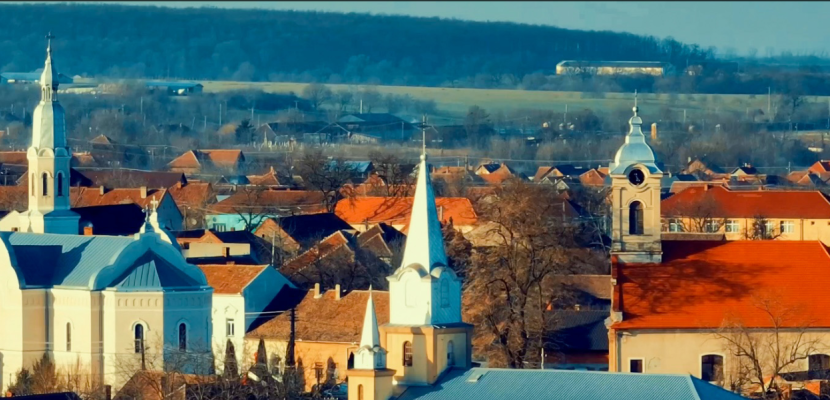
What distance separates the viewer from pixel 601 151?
18825cm

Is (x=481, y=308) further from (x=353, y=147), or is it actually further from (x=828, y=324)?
(x=353, y=147)

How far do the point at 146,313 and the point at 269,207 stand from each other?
152ft

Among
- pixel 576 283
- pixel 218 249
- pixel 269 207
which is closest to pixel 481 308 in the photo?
pixel 576 283

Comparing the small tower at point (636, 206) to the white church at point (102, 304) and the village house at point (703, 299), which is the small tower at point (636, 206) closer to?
the village house at point (703, 299)

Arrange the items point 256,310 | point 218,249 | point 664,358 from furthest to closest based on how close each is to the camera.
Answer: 1. point 218,249
2. point 256,310
3. point 664,358

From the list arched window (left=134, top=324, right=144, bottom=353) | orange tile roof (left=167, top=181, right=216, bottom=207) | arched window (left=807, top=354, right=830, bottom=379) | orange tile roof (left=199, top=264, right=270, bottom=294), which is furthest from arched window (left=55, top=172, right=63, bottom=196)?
orange tile roof (left=167, top=181, right=216, bottom=207)

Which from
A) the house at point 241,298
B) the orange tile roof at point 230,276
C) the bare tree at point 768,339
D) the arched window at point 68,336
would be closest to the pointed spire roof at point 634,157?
the bare tree at point 768,339

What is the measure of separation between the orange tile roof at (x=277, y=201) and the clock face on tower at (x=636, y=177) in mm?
49726

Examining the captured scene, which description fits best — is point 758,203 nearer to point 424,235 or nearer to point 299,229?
point 299,229

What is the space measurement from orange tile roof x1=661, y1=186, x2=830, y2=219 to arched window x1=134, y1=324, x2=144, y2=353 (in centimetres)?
4355

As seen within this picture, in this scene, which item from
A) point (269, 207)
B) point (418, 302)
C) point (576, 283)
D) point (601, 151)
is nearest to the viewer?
point (418, 302)

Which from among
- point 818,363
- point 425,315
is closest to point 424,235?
point 425,315

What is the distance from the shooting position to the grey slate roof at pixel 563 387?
45688 mm

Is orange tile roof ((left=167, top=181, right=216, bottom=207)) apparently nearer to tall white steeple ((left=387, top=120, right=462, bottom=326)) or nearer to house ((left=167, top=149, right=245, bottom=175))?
house ((left=167, top=149, right=245, bottom=175))
